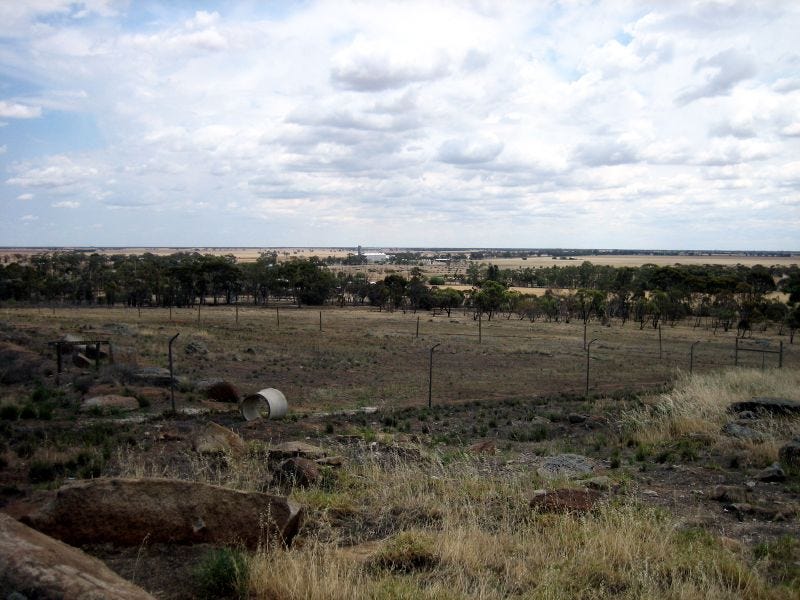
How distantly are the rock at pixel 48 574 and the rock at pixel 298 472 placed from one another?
412cm

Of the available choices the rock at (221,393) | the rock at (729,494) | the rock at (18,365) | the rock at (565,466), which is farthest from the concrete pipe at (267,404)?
the rock at (729,494)

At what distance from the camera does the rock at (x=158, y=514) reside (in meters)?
6.53

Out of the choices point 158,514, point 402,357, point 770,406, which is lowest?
point 402,357

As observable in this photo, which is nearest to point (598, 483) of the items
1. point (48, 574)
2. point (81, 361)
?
point (48, 574)

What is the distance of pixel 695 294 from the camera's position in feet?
270

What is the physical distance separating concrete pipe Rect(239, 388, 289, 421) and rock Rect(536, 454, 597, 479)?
768 centimetres

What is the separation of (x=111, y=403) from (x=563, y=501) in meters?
13.4

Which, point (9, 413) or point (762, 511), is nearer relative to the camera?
point (762, 511)

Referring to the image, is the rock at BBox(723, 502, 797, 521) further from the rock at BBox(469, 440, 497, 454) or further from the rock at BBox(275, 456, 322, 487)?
the rock at BBox(275, 456, 322, 487)

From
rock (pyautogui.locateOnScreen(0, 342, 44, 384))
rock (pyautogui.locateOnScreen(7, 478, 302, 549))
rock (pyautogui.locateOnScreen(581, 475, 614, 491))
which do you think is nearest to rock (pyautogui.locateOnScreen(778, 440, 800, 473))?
rock (pyautogui.locateOnScreen(581, 475, 614, 491))

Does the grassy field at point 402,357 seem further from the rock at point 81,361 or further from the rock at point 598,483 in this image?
Answer: the rock at point 598,483

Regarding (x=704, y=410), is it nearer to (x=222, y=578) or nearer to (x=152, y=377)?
(x=222, y=578)

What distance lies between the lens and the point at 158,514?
661 centimetres

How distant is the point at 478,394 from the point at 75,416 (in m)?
14.9
